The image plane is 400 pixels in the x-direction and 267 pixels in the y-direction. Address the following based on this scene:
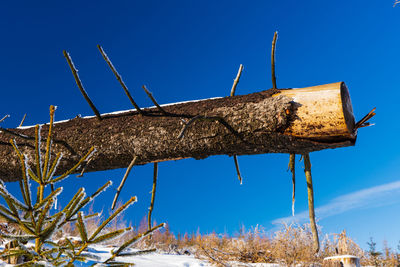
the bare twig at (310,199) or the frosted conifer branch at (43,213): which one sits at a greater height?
the bare twig at (310,199)

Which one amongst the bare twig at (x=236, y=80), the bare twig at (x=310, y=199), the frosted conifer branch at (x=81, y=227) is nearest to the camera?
the frosted conifer branch at (x=81, y=227)

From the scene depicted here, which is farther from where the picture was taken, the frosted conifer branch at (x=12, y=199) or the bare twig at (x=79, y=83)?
the bare twig at (x=79, y=83)

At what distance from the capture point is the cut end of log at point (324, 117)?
2.06 m

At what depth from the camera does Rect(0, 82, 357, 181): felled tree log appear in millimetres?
2109

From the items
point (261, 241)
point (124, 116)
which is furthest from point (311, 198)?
point (261, 241)

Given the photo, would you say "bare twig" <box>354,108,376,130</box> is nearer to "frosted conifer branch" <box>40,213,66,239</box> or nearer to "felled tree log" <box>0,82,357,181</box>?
"felled tree log" <box>0,82,357,181</box>

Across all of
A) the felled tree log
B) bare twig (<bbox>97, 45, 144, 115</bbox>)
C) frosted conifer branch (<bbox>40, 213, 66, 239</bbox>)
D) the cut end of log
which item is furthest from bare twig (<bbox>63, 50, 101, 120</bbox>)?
the cut end of log

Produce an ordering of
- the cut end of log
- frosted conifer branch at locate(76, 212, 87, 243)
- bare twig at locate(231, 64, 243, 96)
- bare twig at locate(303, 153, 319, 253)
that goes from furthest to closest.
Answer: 1. bare twig at locate(231, 64, 243, 96)
2. bare twig at locate(303, 153, 319, 253)
3. the cut end of log
4. frosted conifer branch at locate(76, 212, 87, 243)

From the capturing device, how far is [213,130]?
2.33m

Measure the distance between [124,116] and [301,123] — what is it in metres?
1.51

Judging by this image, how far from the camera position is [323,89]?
2184 mm

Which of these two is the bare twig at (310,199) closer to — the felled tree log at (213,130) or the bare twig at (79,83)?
the felled tree log at (213,130)

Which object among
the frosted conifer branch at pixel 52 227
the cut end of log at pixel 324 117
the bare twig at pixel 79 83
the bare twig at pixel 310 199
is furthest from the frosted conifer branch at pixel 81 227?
the bare twig at pixel 310 199

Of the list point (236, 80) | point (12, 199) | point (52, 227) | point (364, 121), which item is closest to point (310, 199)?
point (364, 121)
